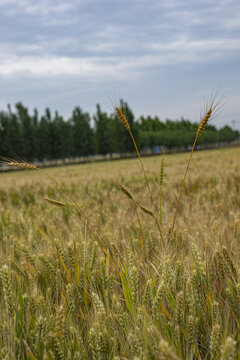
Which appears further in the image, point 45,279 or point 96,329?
point 45,279

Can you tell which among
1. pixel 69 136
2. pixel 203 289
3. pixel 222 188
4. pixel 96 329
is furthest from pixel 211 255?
pixel 69 136

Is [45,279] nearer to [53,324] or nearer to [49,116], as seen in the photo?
[53,324]

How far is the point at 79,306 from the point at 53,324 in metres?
0.24

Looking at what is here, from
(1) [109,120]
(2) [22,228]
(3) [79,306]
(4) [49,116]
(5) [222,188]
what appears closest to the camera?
(3) [79,306]

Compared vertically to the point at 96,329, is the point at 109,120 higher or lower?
higher

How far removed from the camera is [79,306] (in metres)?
1.17

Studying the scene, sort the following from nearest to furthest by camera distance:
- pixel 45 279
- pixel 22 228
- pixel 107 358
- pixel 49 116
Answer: pixel 107 358 < pixel 45 279 < pixel 22 228 < pixel 49 116

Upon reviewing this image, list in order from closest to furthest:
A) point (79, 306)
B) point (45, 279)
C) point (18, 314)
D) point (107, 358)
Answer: point (107, 358) < point (18, 314) < point (79, 306) < point (45, 279)

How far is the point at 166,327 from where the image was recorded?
896mm

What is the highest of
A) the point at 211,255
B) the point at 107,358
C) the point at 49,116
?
the point at 49,116

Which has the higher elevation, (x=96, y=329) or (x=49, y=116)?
(x=49, y=116)

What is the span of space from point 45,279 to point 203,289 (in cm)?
72

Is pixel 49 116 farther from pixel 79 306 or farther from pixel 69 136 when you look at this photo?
pixel 79 306

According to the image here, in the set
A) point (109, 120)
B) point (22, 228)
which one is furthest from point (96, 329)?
point (109, 120)
